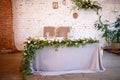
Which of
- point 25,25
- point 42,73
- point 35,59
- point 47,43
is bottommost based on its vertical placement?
point 42,73

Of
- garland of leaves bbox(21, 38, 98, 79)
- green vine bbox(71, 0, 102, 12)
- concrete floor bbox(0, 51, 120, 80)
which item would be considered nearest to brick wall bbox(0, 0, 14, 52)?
concrete floor bbox(0, 51, 120, 80)

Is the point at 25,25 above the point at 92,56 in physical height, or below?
above

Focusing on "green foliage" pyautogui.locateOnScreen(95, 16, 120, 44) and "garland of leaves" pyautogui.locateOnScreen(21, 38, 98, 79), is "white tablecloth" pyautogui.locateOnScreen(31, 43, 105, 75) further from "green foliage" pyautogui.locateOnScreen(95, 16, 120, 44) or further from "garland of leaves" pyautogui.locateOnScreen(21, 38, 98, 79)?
"green foliage" pyautogui.locateOnScreen(95, 16, 120, 44)

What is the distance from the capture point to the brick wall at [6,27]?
6.56 metres

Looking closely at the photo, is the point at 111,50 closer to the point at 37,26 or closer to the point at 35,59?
the point at 37,26

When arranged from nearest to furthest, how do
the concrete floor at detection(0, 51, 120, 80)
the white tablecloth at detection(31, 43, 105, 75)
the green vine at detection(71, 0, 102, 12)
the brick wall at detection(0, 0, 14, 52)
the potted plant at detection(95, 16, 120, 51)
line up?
the concrete floor at detection(0, 51, 120, 80) → the white tablecloth at detection(31, 43, 105, 75) → the brick wall at detection(0, 0, 14, 52) → the green vine at detection(71, 0, 102, 12) → the potted plant at detection(95, 16, 120, 51)

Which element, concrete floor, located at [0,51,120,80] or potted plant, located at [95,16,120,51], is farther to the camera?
potted plant, located at [95,16,120,51]

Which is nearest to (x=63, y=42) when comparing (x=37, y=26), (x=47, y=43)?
(x=47, y=43)

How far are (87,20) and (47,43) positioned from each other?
11.0 feet

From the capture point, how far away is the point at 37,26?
6.92 m

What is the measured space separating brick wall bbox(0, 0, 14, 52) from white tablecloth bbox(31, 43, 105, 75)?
2795mm

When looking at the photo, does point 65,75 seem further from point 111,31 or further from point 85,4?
point 111,31

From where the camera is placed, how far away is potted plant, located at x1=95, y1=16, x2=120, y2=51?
7.14 m

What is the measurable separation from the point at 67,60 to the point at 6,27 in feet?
10.8
